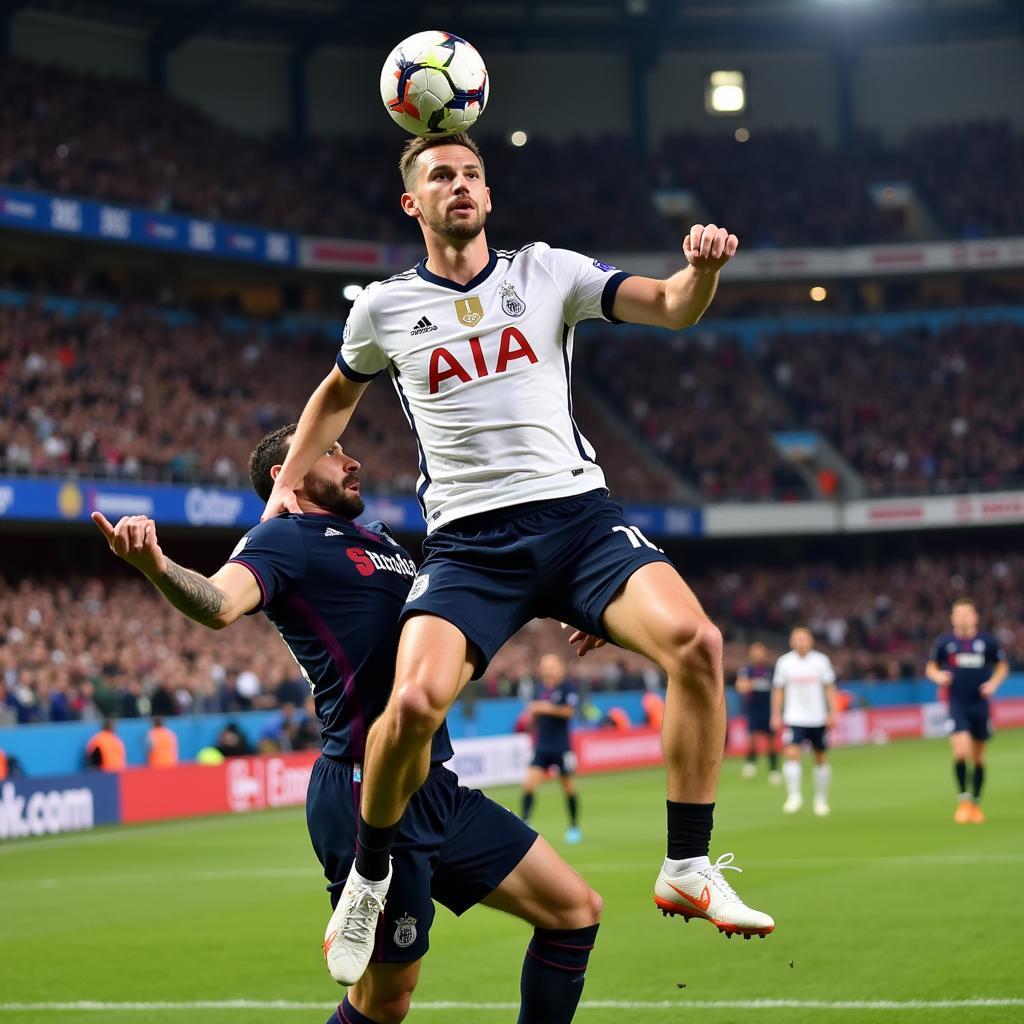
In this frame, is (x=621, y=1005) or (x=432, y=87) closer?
(x=432, y=87)

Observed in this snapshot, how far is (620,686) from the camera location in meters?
35.7

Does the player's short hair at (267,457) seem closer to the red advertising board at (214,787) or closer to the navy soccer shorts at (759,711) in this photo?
the red advertising board at (214,787)

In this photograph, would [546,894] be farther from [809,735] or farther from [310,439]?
[809,735]

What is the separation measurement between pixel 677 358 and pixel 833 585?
27.1ft

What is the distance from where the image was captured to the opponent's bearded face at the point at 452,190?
6055mm

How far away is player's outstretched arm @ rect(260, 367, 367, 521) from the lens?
6352mm

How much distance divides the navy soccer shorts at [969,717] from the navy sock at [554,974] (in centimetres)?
1325

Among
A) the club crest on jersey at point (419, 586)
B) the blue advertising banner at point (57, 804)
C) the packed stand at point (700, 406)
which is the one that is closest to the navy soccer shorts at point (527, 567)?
the club crest on jersey at point (419, 586)

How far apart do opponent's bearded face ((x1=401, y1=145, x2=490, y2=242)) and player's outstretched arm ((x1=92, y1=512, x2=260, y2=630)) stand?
148 centimetres

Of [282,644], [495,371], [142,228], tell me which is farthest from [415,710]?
[142,228]

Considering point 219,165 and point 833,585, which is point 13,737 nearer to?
point 219,165

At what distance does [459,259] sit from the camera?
620 cm

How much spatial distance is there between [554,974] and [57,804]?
1582 centimetres

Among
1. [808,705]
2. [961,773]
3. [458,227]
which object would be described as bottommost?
[961,773]
